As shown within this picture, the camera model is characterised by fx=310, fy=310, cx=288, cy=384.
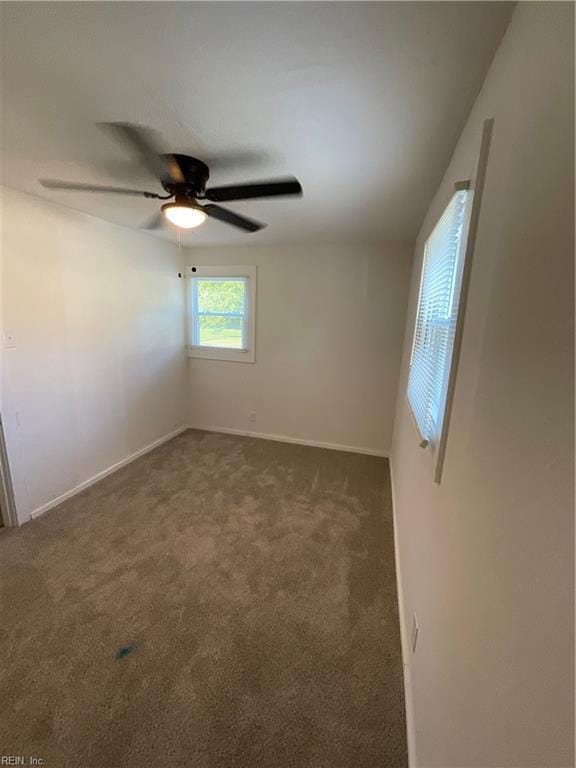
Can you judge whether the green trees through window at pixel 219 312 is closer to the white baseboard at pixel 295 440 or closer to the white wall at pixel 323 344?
the white wall at pixel 323 344

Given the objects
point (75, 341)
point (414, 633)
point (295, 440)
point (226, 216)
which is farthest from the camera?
point (295, 440)

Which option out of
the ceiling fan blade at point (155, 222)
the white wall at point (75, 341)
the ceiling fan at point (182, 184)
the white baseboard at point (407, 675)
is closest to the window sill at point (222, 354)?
the white wall at point (75, 341)

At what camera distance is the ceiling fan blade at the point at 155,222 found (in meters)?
2.48

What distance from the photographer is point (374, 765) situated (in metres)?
1.11

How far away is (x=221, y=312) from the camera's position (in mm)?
3914

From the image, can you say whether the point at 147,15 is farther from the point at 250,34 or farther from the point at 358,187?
the point at 358,187

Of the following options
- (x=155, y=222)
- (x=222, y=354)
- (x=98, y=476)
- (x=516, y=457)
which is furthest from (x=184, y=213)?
(x=98, y=476)

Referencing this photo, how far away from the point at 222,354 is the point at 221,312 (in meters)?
0.53

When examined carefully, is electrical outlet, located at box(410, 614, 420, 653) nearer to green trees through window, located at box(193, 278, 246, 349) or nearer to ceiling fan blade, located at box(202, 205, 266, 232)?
ceiling fan blade, located at box(202, 205, 266, 232)

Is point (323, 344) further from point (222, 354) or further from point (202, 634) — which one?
point (202, 634)

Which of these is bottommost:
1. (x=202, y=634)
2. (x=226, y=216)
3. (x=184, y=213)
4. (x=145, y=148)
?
(x=202, y=634)

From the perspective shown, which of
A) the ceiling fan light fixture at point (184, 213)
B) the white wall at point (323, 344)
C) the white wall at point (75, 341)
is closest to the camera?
the ceiling fan light fixture at point (184, 213)

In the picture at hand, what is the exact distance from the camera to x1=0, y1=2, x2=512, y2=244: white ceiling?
0.84m

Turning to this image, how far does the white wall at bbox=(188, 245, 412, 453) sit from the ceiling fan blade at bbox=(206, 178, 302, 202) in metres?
1.95
